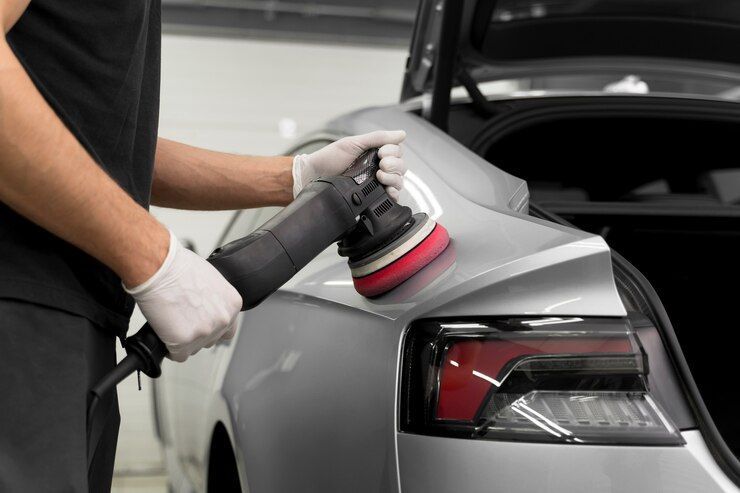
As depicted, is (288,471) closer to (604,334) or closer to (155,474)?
(604,334)

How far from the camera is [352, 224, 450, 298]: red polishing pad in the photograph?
1.13 metres

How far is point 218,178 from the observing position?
5.14ft

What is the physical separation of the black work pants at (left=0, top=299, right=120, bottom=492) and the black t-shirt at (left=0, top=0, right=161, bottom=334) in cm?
3

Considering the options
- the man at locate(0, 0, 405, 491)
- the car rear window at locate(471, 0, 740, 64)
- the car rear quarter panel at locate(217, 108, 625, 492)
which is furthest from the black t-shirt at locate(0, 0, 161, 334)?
the car rear window at locate(471, 0, 740, 64)

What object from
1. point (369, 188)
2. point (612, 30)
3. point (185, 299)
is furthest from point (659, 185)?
point (185, 299)

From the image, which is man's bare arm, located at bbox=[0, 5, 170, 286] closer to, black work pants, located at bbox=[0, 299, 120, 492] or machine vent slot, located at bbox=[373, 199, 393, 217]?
black work pants, located at bbox=[0, 299, 120, 492]

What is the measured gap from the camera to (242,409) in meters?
1.49

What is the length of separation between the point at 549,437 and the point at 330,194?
459 millimetres

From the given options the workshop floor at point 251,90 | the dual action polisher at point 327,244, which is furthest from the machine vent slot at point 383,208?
the workshop floor at point 251,90

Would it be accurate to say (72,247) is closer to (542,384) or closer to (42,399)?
(42,399)

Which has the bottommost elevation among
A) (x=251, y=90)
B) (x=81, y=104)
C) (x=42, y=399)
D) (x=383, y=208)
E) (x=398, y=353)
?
(x=251, y=90)

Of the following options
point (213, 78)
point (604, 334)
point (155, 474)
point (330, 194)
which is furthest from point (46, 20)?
point (213, 78)

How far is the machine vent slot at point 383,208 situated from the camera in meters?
1.21

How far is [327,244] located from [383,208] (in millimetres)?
101
